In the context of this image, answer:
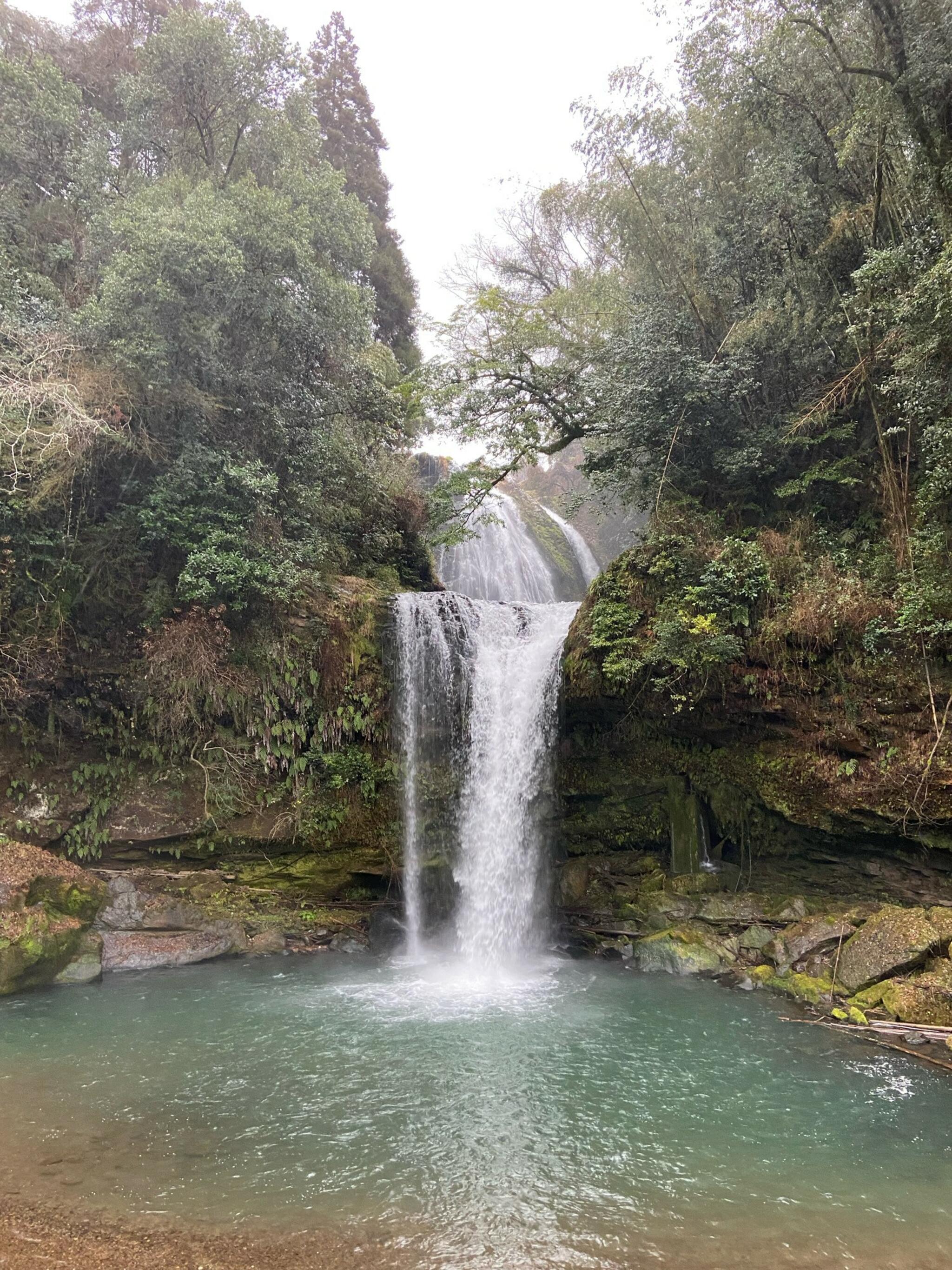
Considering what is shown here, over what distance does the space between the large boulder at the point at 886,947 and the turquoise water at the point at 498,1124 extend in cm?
103

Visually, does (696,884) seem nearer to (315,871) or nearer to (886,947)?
(886,947)

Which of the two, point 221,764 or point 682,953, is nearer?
point 682,953

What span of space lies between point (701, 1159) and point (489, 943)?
5664mm

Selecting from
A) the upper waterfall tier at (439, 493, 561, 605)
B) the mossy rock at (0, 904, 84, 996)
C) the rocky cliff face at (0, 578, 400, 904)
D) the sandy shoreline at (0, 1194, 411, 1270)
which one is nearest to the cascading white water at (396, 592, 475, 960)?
the rocky cliff face at (0, 578, 400, 904)

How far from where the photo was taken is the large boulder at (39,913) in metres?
8.15

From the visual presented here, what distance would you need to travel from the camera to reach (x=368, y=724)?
11484mm

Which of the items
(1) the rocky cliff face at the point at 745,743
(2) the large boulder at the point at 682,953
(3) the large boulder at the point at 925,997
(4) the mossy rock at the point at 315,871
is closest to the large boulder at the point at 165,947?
(4) the mossy rock at the point at 315,871

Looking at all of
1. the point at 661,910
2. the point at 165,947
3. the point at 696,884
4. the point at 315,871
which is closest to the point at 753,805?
the point at 696,884

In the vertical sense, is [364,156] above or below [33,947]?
above

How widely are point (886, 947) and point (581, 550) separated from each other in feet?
65.8

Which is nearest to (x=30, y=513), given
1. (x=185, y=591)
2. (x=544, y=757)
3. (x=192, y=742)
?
(x=185, y=591)

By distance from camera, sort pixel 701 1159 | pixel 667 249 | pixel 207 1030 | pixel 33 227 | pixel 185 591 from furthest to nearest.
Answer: pixel 667 249
pixel 33 227
pixel 185 591
pixel 207 1030
pixel 701 1159

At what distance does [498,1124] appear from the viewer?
5449 millimetres

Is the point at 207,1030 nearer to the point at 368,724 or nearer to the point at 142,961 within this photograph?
the point at 142,961
